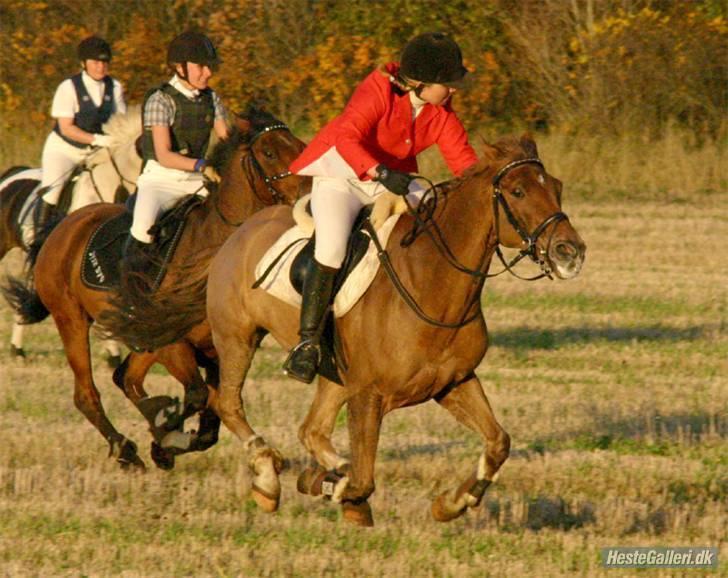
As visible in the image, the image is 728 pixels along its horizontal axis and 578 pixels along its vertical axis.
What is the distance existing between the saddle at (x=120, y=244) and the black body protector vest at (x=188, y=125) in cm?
36

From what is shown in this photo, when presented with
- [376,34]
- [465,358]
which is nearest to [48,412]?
[465,358]

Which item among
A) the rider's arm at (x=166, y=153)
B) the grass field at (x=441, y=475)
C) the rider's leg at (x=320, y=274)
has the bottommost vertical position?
the grass field at (x=441, y=475)

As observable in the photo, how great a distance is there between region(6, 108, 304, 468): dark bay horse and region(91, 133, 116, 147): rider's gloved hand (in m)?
1.82

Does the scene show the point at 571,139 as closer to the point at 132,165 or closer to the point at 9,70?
the point at 9,70

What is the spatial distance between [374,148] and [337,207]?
365mm

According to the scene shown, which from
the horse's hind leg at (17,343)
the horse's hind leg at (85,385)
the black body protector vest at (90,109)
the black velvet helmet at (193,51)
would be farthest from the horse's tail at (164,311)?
the black body protector vest at (90,109)

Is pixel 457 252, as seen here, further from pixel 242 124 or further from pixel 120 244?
pixel 120 244

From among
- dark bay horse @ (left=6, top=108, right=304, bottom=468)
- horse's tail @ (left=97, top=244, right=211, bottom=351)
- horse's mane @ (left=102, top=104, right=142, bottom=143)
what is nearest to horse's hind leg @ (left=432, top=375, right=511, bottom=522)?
dark bay horse @ (left=6, top=108, right=304, bottom=468)

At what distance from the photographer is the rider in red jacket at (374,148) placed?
7594mm

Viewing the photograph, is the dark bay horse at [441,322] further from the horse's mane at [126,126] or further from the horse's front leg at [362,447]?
the horse's mane at [126,126]

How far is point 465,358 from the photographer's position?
24.3ft

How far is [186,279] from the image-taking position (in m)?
9.24

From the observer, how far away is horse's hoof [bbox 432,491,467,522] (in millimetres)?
7547

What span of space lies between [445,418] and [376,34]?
649 inches
